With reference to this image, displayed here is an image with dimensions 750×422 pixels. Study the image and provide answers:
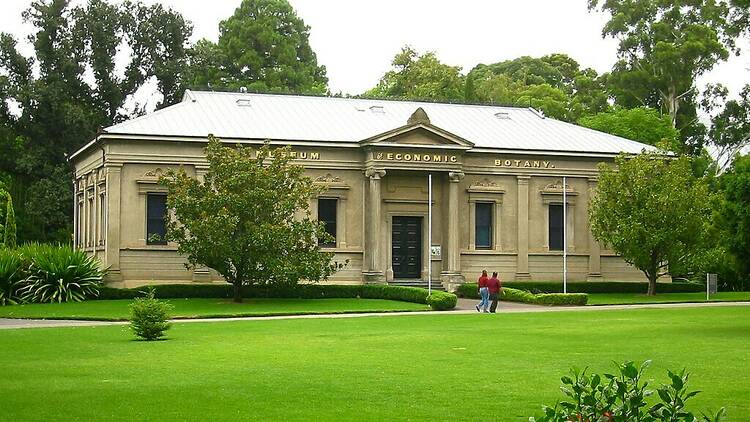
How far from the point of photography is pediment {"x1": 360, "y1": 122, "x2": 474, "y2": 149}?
50.4 metres

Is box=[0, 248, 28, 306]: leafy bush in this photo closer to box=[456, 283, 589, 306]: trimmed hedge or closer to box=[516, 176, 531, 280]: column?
box=[456, 283, 589, 306]: trimmed hedge

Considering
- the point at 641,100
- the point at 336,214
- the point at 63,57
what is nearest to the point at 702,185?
the point at 336,214

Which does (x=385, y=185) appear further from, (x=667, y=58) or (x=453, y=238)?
(x=667, y=58)

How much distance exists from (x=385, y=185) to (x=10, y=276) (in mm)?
16998

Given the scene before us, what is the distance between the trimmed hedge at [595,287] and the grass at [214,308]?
6992 millimetres

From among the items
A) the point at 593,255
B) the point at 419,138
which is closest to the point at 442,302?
the point at 419,138

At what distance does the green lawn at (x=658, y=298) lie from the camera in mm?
46719

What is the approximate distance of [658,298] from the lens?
1940 inches

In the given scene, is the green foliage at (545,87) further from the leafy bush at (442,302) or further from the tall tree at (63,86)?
the leafy bush at (442,302)

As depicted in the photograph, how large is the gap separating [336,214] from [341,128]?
4.30 m

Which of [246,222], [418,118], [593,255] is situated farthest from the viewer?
[593,255]

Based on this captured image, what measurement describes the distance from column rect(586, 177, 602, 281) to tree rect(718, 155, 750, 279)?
2492 cm

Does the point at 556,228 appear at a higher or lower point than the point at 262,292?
higher

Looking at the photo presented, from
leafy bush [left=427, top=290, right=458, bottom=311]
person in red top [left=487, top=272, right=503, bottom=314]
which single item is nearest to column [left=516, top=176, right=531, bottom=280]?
leafy bush [left=427, top=290, right=458, bottom=311]
